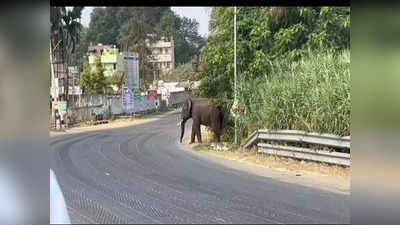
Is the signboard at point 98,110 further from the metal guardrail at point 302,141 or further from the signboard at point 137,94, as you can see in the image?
the metal guardrail at point 302,141

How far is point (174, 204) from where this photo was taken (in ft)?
11.9

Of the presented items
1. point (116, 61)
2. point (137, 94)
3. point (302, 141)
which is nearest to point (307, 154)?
point (302, 141)

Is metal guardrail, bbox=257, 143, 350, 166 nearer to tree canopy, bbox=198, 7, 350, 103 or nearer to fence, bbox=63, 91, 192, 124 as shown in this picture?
tree canopy, bbox=198, 7, 350, 103

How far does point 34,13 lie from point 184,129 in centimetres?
183

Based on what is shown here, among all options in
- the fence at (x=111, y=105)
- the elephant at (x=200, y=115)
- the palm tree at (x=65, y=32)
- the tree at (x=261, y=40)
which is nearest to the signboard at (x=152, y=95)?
the fence at (x=111, y=105)

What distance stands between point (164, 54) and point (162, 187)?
1.13m

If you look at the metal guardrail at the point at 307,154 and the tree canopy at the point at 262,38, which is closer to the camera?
the metal guardrail at the point at 307,154

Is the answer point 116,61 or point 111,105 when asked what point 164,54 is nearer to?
point 116,61

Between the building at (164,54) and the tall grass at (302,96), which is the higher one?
the building at (164,54)

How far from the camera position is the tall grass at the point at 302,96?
391 centimetres

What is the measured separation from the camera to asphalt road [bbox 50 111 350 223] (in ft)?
11.5

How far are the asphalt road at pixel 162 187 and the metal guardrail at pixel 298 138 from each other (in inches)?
15.7

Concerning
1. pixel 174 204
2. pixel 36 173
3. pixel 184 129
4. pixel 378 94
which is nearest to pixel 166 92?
pixel 184 129

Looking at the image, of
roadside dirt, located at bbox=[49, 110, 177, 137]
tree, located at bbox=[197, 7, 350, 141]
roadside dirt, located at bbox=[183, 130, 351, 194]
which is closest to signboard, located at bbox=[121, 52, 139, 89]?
roadside dirt, located at bbox=[49, 110, 177, 137]
